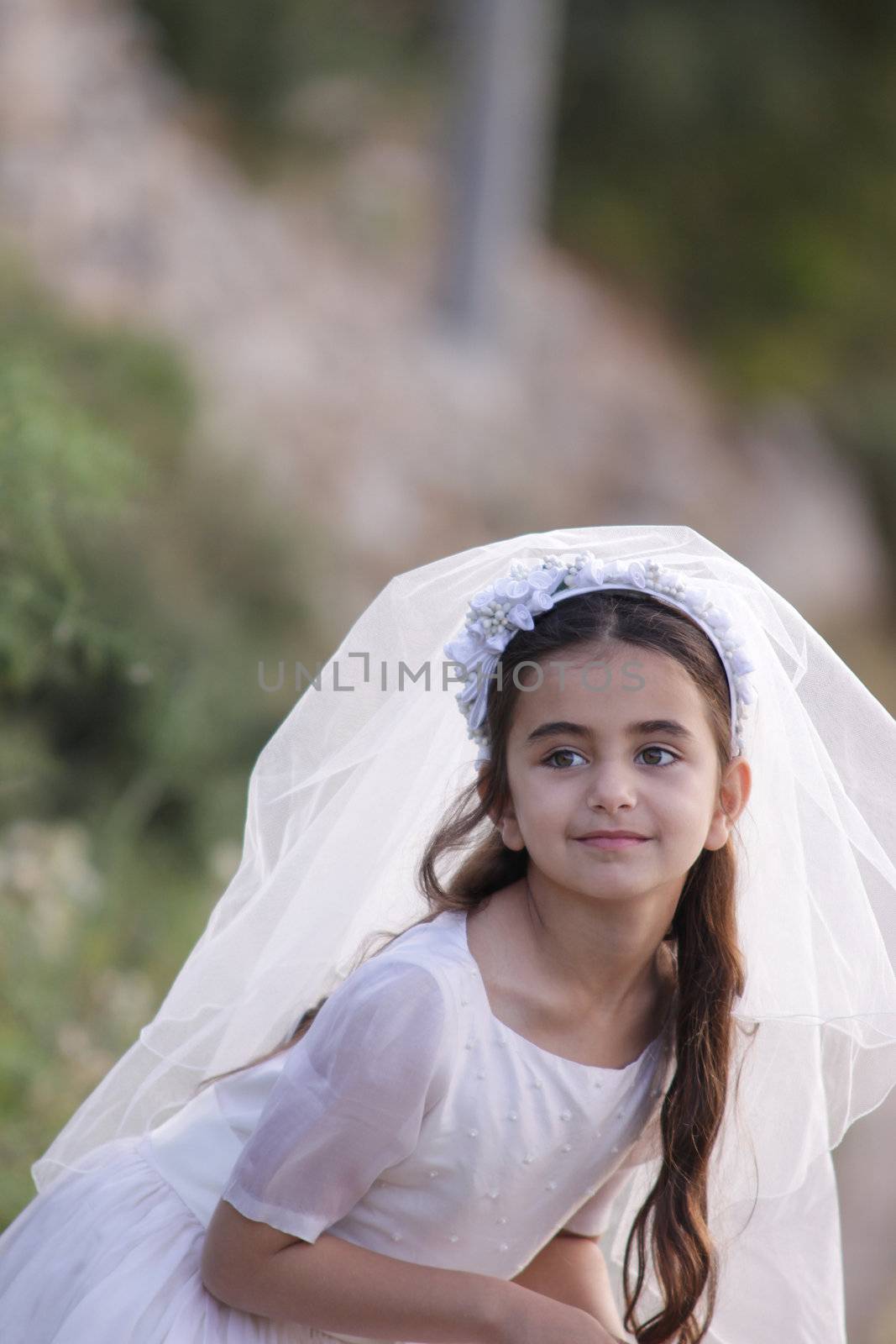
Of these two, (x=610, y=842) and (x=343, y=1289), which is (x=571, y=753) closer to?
(x=610, y=842)

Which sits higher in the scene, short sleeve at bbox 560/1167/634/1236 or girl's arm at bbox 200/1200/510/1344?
short sleeve at bbox 560/1167/634/1236

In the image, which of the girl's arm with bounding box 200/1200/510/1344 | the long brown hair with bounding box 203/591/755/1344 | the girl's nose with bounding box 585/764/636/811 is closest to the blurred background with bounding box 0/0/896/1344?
the long brown hair with bounding box 203/591/755/1344

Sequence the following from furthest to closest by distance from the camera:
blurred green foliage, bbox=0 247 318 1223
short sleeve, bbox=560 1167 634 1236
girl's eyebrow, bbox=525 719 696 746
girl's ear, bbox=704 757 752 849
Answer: blurred green foliage, bbox=0 247 318 1223 → short sleeve, bbox=560 1167 634 1236 → girl's ear, bbox=704 757 752 849 → girl's eyebrow, bbox=525 719 696 746

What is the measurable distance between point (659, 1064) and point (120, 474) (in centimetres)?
189

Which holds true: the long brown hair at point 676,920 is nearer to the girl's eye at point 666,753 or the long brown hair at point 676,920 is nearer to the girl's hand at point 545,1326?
the girl's eye at point 666,753

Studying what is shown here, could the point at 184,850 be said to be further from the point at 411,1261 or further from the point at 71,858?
the point at 411,1261

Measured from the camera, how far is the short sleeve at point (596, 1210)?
1997 millimetres

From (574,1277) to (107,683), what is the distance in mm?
2397

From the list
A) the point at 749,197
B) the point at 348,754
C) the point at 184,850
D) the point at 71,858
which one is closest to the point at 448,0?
the point at 749,197

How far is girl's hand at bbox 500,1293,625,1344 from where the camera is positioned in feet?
5.44

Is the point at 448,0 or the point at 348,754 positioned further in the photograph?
the point at 448,0

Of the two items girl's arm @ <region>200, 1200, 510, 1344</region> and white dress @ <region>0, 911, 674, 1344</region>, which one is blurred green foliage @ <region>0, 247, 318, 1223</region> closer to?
white dress @ <region>0, 911, 674, 1344</region>

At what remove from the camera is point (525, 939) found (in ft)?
6.01

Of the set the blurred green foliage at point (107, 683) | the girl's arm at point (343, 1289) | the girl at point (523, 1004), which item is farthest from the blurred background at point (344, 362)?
the girl's arm at point (343, 1289)
